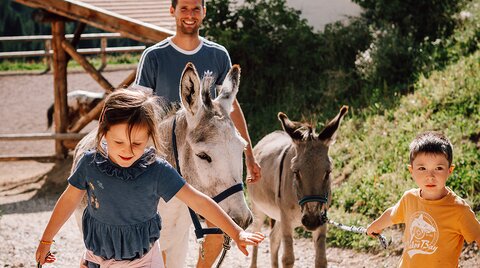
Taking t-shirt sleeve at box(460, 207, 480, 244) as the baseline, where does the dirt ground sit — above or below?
below

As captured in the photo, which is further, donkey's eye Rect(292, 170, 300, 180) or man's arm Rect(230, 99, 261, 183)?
donkey's eye Rect(292, 170, 300, 180)

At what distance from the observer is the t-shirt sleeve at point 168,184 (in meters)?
3.51

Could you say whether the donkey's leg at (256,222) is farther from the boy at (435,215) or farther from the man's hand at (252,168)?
the boy at (435,215)

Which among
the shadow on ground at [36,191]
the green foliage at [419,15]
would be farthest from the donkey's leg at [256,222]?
the green foliage at [419,15]

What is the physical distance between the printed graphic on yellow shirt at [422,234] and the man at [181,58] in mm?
1261

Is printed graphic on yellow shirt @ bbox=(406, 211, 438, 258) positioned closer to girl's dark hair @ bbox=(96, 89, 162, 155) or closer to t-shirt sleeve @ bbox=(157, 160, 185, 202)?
t-shirt sleeve @ bbox=(157, 160, 185, 202)

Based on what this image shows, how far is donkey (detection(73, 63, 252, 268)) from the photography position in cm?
399

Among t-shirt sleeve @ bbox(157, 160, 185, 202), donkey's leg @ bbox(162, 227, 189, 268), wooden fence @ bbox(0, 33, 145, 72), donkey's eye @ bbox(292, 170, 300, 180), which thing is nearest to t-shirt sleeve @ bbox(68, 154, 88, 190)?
t-shirt sleeve @ bbox(157, 160, 185, 202)

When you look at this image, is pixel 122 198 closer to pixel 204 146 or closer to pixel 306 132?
pixel 204 146

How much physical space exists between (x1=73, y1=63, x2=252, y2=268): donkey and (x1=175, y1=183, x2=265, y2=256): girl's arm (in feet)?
1.22

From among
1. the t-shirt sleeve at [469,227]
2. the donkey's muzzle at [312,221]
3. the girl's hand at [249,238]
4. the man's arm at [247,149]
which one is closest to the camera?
the girl's hand at [249,238]

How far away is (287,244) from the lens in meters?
6.35

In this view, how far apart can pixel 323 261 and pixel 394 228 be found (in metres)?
2.05

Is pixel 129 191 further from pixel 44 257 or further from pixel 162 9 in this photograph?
pixel 162 9
